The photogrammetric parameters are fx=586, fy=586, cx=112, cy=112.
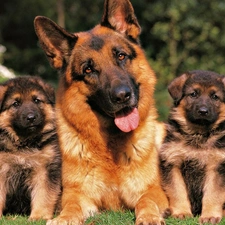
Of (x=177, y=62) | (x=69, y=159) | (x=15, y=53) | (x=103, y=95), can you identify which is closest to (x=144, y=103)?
(x=103, y=95)

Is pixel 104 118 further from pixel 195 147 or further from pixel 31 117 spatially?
pixel 195 147

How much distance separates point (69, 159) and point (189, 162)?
1336 mm

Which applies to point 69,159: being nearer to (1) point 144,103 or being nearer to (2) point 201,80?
(1) point 144,103

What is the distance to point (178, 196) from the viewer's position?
6.34 metres

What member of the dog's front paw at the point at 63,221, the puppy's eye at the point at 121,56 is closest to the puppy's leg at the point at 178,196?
the dog's front paw at the point at 63,221

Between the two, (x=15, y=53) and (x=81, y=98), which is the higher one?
(x=81, y=98)

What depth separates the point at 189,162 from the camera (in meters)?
6.54

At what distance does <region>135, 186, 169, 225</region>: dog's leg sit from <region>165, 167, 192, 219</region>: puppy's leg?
75 mm

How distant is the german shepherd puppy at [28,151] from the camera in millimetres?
6492

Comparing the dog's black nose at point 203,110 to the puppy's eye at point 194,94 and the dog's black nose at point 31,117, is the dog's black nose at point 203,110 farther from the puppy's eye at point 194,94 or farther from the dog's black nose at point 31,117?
the dog's black nose at point 31,117

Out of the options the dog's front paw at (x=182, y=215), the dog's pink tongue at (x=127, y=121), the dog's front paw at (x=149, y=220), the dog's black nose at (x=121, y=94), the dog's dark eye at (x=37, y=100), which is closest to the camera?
the dog's front paw at (x=149, y=220)

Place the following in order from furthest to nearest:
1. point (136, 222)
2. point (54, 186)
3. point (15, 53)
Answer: point (15, 53) → point (54, 186) → point (136, 222)

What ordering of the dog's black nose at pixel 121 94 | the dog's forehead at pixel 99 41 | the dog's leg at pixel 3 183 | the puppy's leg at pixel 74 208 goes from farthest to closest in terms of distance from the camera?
1. the dog's leg at pixel 3 183
2. the dog's forehead at pixel 99 41
3. the dog's black nose at pixel 121 94
4. the puppy's leg at pixel 74 208

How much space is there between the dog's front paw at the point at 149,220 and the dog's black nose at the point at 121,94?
46.5 inches
